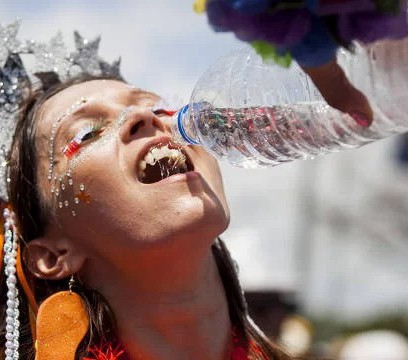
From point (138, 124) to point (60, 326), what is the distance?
0.60 m

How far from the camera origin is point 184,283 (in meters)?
2.76

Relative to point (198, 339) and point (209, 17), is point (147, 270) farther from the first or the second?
point (209, 17)

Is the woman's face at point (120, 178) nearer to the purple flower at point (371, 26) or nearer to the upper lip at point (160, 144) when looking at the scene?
the upper lip at point (160, 144)

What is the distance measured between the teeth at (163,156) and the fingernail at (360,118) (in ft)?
3.00

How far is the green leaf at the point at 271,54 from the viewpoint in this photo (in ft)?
5.78

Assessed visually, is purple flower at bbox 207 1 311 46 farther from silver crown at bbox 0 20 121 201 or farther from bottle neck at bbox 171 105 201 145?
silver crown at bbox 0 20 121 201

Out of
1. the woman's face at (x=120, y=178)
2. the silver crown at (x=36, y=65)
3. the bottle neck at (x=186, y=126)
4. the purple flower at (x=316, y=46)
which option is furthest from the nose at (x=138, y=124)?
the purple flower at (x=316, y=46)

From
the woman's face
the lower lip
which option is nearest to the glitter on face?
the woman's face

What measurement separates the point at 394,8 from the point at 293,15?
167mm

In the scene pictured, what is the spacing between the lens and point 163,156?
2.75 m

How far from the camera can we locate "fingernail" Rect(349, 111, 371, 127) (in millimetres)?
1867

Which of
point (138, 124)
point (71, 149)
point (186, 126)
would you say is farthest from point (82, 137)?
point (186, 126)

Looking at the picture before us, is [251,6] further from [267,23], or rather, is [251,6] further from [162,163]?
[162,163]

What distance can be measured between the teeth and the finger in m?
0.93
